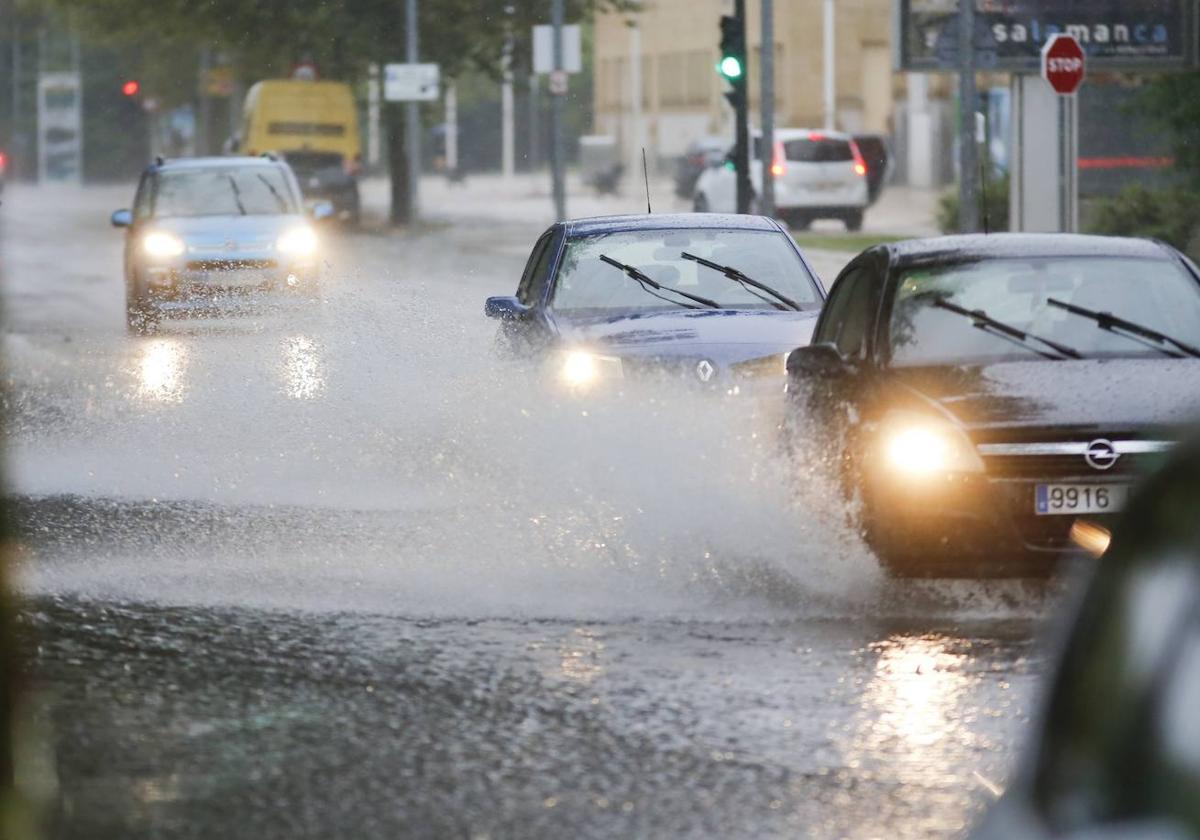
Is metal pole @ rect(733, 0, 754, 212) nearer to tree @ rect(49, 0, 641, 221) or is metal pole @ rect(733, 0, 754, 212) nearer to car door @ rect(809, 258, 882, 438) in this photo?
car door @ rect(809, 258, 882, 438)

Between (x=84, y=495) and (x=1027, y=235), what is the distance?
15.3 ft

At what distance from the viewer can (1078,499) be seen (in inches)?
340

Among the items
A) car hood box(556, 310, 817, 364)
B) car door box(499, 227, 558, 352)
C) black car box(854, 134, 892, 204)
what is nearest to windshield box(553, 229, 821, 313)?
car door box(499, 227, 558, 352)

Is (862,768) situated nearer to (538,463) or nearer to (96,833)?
(96,833)

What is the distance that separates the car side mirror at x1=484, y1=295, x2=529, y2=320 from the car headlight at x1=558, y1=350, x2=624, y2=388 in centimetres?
100

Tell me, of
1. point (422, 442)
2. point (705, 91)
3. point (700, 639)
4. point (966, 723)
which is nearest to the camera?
point (966, 723)

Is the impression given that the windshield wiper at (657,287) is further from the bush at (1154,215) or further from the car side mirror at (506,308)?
the bush at (1154,215)

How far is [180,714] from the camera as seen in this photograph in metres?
7.00

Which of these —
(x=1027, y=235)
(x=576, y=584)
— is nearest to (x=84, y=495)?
(x=576, y=584)

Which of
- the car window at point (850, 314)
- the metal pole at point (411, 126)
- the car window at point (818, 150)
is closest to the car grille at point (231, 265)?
the car window at point (850, 314)

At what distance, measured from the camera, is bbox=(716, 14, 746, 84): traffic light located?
3058 cm

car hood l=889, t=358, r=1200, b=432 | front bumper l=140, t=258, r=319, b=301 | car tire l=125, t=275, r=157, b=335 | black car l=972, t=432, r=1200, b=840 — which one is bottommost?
car tire l=125, t=275, r=157, b=335

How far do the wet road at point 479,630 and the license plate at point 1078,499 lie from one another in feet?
1.22

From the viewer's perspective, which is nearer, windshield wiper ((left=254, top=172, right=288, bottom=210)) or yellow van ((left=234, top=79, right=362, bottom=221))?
windshield wiper ((left=254, top=172, right=288, bottom=210))
